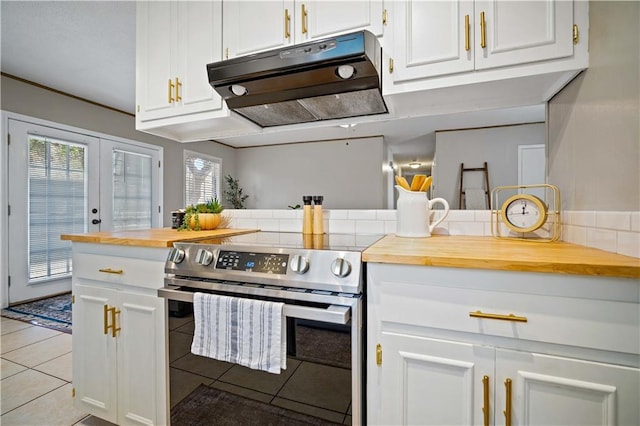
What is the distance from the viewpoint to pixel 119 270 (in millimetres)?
1290

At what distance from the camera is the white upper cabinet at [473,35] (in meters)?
1.02

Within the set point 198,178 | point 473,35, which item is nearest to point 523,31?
point 473,35

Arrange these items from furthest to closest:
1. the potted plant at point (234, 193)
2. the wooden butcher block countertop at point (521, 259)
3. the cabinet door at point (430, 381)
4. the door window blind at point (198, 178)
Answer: the door window blind at point (198, 178) < the potted plant at point (234, 193) < the cabinet door at point (430, 381) < the wooden butcher block countertop at point (521, 259)

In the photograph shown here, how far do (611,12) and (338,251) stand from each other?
1136 mm

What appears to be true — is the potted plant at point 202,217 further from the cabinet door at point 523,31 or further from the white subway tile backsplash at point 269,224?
the cabinet door at point 523,31

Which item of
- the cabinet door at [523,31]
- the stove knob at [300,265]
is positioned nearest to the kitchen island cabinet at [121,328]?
the stove knob at [300,265]

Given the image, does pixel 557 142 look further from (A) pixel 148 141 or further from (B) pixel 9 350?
(A) pixel 148 141

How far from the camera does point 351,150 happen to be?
10.0 ft

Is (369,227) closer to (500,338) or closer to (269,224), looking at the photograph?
(269,224)

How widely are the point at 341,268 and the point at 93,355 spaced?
4.26 feet

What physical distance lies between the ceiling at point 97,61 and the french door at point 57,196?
682 millimetres

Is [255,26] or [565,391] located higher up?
[255,26]

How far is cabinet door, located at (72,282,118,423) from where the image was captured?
1.30 meters

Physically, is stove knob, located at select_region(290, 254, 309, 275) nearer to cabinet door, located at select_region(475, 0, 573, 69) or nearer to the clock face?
the clock face
